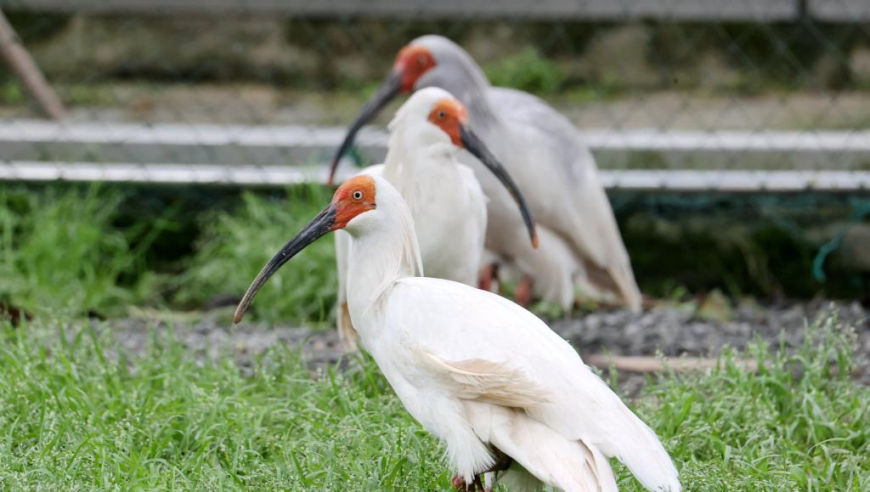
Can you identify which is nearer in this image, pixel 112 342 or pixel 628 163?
pixel 112 342

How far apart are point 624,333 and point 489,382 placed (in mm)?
2315

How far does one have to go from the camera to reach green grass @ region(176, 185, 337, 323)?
5.41m

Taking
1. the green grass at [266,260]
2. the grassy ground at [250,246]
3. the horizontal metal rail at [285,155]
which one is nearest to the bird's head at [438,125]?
the green grass at [266,260]

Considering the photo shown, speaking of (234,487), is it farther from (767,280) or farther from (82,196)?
(767,280)

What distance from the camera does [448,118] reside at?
408 cm

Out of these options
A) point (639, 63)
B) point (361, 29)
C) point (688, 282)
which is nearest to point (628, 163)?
point (688, 282)

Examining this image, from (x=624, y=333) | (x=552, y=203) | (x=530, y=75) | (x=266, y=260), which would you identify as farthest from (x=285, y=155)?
(x=530, y=75)

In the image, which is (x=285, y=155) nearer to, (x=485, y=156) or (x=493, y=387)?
(x=485, y=156)

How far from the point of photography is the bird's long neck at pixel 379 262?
327 cm

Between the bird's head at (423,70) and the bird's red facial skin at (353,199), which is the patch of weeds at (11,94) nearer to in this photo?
the bird's head at (423,70)

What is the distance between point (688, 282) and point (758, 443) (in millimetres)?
2554

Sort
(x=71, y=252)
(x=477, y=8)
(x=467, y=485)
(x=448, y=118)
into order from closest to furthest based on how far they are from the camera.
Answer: (x=467, y=485)
(x=448, y=118)
(x=71, y=252)
(x=477, y=8)

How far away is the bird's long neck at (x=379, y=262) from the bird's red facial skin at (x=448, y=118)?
29.7 inches

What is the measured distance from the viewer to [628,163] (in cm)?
634
